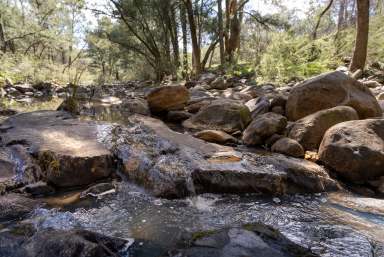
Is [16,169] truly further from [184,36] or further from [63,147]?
[184,36]

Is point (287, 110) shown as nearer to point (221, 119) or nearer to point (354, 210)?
point (221, 119)

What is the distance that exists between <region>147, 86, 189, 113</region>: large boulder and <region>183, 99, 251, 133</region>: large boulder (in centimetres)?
110

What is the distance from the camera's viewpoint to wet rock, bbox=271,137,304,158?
14.2ft

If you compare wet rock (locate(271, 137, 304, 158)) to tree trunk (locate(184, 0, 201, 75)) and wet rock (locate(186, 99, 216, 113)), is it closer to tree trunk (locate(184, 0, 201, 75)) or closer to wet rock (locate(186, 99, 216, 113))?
wet rock (locate(186, 99, 216, 113))

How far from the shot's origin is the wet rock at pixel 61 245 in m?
1.98

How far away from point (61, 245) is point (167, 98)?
5.38 m

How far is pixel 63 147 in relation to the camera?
151 inches

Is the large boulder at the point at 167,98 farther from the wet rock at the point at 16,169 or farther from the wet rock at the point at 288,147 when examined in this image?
the wet rock at the point at 16,169

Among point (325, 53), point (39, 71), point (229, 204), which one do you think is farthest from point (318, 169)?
point (39, 71)

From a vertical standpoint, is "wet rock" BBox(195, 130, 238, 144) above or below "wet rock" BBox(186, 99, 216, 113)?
below

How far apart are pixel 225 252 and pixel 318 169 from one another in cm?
217

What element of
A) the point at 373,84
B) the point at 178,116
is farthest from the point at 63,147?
the point at 373,84

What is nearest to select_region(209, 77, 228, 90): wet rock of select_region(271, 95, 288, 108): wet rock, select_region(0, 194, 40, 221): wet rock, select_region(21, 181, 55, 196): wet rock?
select_region(271, 95, 288, 108): wet rock

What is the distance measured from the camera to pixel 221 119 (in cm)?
588
